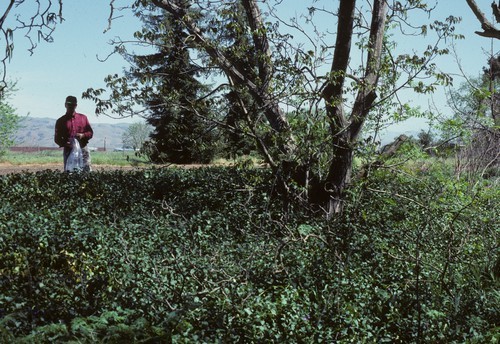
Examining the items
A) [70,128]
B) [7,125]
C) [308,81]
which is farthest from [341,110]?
[7,125]

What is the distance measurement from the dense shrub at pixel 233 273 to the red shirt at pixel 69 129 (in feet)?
7.22

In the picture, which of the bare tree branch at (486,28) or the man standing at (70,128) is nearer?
the bare tree branch at (486,28)

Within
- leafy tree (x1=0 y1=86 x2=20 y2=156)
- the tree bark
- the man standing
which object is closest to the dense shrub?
the tree bark

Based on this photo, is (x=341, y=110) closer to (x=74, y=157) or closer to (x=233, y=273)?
(x=233, y=273)

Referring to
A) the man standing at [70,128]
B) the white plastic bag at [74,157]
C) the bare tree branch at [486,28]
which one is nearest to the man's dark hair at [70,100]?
the man standing at [70,128]

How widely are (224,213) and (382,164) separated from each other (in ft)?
9.69

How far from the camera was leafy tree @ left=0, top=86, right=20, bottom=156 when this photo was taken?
25188mm

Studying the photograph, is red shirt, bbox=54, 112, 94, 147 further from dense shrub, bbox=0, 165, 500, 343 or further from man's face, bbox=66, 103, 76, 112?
dense shrub, bbox=0, 165, 500, 343

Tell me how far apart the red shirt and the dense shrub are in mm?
2200

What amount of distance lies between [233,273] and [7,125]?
80.2 feet

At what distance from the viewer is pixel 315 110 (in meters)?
7.88

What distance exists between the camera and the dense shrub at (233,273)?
3.57 meters

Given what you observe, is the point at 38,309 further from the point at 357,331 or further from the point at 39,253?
the point at 357,331

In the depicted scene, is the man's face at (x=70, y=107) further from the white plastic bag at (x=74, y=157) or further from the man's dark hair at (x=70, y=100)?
the white plastic bag at (x=74, y=157)
